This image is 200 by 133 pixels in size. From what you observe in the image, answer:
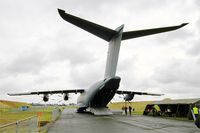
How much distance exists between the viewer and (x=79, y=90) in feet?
139

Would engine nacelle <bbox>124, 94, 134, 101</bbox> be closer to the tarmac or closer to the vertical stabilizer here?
the vertical stabilizer

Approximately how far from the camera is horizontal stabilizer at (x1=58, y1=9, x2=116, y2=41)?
753 inches

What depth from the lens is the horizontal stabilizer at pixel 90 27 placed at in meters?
19.1

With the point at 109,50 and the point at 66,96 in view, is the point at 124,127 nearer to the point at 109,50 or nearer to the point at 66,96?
the point at 109,50

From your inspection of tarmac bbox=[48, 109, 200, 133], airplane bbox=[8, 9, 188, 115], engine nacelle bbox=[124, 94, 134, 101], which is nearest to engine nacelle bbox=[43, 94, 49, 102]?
airplane bbox=[8, 9, 188, 115]

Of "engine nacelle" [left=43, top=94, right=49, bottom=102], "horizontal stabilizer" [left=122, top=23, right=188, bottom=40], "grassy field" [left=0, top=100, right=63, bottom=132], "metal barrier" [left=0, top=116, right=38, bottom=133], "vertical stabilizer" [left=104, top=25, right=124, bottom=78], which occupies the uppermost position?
"horizontal stabilizer" [left=122, top=23, right=188, bottom=40]

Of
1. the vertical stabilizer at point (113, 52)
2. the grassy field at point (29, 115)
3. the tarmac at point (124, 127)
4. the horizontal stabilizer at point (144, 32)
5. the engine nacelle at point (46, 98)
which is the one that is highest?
the horizontal stabilizer at point (144, 32)

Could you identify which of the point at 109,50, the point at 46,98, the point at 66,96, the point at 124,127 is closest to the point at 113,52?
the point at 109,50

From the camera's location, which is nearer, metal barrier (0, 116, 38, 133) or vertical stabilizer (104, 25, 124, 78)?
metal barrier (0, 116, 38, 133)

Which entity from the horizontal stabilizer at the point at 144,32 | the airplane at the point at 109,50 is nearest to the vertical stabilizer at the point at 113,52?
the airplane at the point at 109,50

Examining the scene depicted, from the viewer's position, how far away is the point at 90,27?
2255cm

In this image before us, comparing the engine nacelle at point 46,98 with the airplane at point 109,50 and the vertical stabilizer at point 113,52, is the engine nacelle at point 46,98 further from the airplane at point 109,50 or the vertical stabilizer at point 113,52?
the vertical stabilizer at point 113,52

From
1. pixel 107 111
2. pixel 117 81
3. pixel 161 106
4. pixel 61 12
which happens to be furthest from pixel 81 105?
pixel 61 12

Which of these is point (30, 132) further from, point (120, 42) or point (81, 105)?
point (81, 105)
